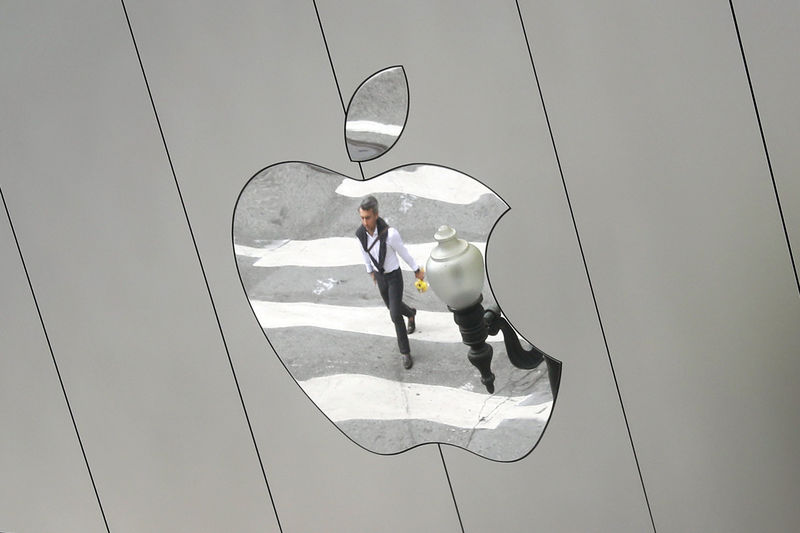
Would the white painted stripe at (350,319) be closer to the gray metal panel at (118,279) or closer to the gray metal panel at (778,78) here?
the gray metal panel at (118,279)

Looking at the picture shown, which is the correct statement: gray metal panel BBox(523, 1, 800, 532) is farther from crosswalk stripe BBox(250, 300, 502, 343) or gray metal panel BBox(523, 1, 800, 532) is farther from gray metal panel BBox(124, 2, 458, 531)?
gray metal panel BBox(124, 2, 458, 531)

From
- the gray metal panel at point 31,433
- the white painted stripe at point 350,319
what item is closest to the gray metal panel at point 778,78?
the white painted stripe at point 350,319

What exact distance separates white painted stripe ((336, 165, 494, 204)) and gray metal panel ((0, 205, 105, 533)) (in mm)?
833

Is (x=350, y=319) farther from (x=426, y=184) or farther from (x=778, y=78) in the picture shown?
(x=778, y=78)

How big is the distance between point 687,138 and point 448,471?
0.86 metres

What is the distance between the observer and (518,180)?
1.59 meters

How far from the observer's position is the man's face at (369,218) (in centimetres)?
166

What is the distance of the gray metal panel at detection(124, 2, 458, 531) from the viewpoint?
64.6 inches

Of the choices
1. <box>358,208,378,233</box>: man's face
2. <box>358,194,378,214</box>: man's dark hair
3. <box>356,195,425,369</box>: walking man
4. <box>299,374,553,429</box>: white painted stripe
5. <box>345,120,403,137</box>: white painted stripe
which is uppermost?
<box>345,120,403,137</box>: white painted stripe

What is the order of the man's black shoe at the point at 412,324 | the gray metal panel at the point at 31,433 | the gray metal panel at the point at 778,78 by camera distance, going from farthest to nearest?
the gray metal panel at the point at 31,433 → the man's black shoe at the point at 412,324 → the gray metal panel at the point at 778,78

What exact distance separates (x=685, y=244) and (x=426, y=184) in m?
0.54

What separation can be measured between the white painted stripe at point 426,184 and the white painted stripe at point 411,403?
409mm

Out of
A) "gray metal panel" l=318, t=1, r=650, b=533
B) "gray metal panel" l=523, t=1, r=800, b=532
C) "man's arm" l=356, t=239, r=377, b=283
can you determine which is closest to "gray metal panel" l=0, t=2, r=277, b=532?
"man's arm" l=356, t=239, r=377, b=283

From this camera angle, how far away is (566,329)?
1617mm
